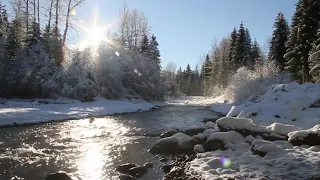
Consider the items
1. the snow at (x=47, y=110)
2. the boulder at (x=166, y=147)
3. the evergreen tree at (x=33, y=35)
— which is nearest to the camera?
the boulder at (x=166, y=147)

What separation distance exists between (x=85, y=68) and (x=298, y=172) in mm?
27590

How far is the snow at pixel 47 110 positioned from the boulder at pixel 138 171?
1121 cm

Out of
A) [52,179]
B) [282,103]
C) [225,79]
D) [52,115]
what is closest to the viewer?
[52,179]

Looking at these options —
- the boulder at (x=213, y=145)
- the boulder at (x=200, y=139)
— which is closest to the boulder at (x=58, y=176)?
the boulder at (x=213, y=145)

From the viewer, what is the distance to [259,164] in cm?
891

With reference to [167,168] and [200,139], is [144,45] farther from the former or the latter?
[167,168]

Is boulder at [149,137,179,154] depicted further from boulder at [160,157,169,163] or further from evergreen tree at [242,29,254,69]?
evergreen tree at [242,29,254,69]

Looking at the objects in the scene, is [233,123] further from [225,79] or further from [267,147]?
[225,79]

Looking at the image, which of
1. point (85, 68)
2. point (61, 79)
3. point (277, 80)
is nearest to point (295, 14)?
point (277, 80)

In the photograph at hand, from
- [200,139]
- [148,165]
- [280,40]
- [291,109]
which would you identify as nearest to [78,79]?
[200,139]

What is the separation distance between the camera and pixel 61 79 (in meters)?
30.3

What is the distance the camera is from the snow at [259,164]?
815 centimetres

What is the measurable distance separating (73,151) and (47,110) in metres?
11.5

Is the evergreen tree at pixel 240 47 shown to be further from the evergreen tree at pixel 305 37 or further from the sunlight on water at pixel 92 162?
the sunlight on water at pixel 92 162
